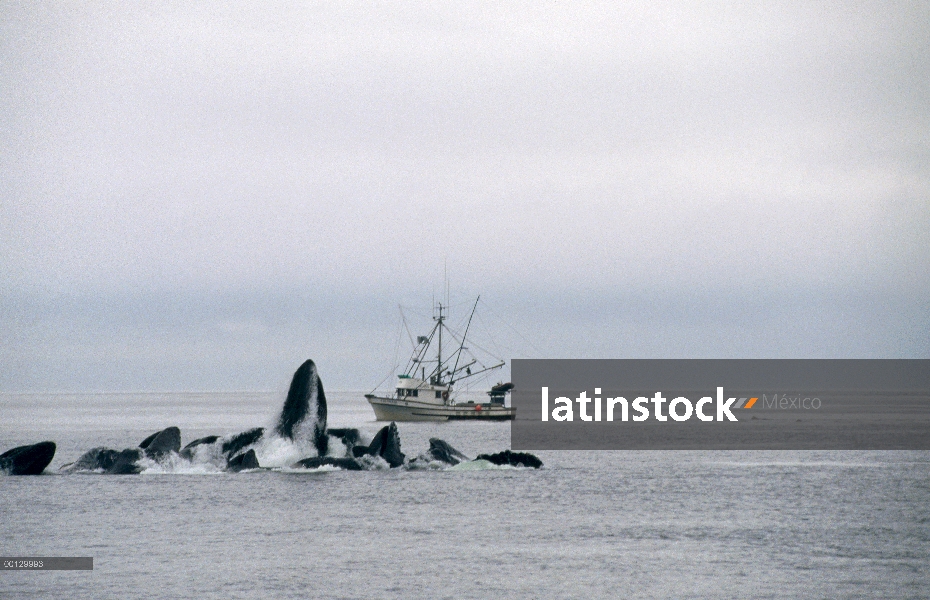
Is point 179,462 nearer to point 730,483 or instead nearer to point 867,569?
point 730,483

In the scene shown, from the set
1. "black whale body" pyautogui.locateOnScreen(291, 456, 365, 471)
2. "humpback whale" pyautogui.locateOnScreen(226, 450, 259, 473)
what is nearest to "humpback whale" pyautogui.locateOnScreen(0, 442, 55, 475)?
"humpback whale" pyautogui.locateOnScreen(226, 450, 259, 473)

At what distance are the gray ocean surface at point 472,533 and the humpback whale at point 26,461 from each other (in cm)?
162

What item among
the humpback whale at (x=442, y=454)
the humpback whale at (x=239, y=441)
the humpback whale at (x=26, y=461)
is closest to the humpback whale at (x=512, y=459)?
the humpback whale at (x=442, y=454)

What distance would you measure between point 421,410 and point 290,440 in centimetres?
6773

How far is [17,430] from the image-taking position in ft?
437

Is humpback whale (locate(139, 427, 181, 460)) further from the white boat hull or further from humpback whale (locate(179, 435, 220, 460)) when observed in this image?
the white boat hull

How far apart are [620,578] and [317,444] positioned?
35395mm

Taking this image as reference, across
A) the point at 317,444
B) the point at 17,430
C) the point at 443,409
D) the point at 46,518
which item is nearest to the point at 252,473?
the point at 317,444

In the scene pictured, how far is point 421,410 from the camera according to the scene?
13200 cm

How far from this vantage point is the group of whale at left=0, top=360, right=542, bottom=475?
62.5 metres

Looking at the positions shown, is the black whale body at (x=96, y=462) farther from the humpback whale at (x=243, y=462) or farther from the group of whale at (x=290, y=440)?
the humpback whale at (x=243, y=462)

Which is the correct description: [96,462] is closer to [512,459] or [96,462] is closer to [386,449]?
[386,449]

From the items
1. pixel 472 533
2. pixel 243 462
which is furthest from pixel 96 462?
pixel 472 533

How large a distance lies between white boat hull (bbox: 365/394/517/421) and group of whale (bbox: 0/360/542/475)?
61.4 meters
